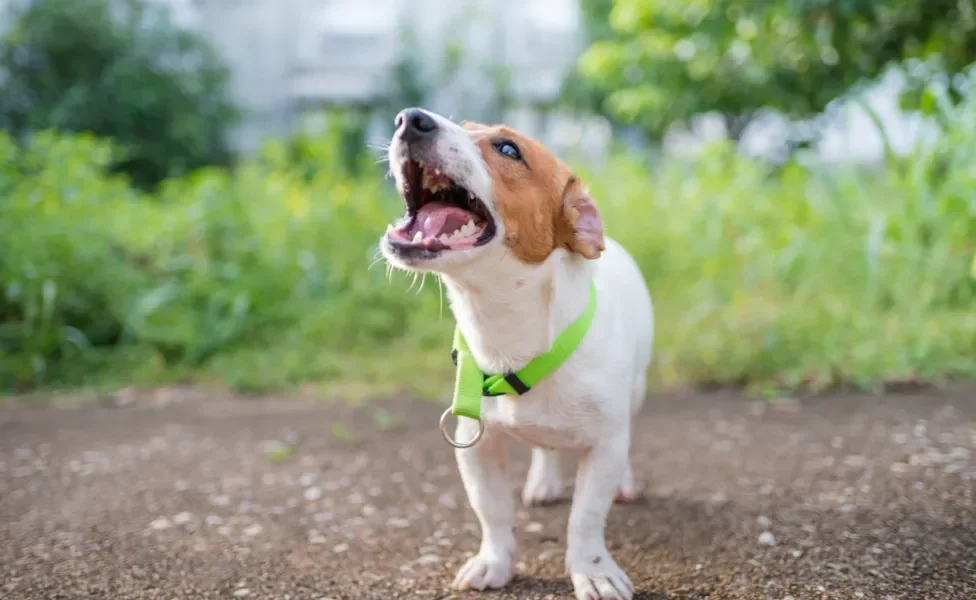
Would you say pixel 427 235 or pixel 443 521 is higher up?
pixel 427 235

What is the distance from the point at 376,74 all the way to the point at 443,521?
18145 mm

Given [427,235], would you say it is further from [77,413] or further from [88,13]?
[88,13]

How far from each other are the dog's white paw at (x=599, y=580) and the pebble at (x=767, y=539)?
1.51ft

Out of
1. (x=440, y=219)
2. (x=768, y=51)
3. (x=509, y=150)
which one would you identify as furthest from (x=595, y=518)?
(x=768, y=51)

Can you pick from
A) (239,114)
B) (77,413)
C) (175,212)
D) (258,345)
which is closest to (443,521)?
(77,413)

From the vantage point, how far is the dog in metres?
1.78

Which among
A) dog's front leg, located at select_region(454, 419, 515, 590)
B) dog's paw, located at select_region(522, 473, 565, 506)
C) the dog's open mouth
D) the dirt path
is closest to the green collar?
dog's front leg, located at select_region(454, 419, 515, 590)

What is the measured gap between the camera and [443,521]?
2.53 meters

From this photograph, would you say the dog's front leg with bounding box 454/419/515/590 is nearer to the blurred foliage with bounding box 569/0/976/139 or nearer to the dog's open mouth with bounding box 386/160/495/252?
the dog's open mouth with bounding box 386/160/495/252

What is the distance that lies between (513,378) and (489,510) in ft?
1.25

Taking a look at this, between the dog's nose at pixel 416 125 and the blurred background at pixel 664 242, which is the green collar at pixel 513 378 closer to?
the dog's nose at pixel 416 125

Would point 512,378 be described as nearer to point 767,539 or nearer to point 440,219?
point 440,219

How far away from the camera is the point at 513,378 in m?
1.94

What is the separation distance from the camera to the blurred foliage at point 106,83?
1716cm
